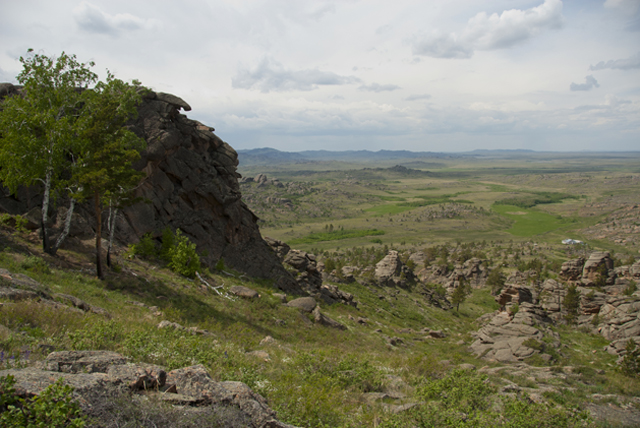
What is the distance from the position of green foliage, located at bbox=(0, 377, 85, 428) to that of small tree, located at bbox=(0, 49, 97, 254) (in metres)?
17.0

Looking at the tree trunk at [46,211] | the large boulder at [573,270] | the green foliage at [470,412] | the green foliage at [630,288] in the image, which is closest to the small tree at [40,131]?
the tree trunk at [46,211]

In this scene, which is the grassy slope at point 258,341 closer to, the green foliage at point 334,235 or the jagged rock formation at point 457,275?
the jagged rock formation at point 457,275

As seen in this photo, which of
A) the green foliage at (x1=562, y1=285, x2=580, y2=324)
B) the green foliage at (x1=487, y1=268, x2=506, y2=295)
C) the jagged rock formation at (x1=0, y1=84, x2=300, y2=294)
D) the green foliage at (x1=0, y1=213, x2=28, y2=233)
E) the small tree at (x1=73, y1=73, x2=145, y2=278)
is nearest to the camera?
the small tree at (x1=73, y1=73, x2=145, y2=278)

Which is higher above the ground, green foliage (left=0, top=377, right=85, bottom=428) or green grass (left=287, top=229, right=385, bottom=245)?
green foliage (left=0, top=377, right=85, bottom=428)

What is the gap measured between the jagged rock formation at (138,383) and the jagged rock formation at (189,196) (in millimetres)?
19543

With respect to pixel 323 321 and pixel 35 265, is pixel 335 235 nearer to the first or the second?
pixel 323 321

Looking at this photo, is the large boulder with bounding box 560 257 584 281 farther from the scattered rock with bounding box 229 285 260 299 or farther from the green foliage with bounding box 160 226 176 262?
the green foliage with bounding box 160 226 176 262

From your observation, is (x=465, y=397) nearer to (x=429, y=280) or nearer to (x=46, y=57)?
(x=46, y=57)

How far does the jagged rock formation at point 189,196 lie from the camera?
27.1m

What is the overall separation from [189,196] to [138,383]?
2730cm

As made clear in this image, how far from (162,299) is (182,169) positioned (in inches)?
598

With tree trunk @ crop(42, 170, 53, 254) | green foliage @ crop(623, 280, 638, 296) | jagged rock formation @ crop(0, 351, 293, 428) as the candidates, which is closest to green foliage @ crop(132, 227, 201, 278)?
tree trunk @ crop(42, 170, 53, 254)

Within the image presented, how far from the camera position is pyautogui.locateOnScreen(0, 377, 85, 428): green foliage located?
4.14 meters

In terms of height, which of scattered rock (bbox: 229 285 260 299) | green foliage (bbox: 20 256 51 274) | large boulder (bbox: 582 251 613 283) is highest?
green foliage (bbox: 20 256 51 274)
